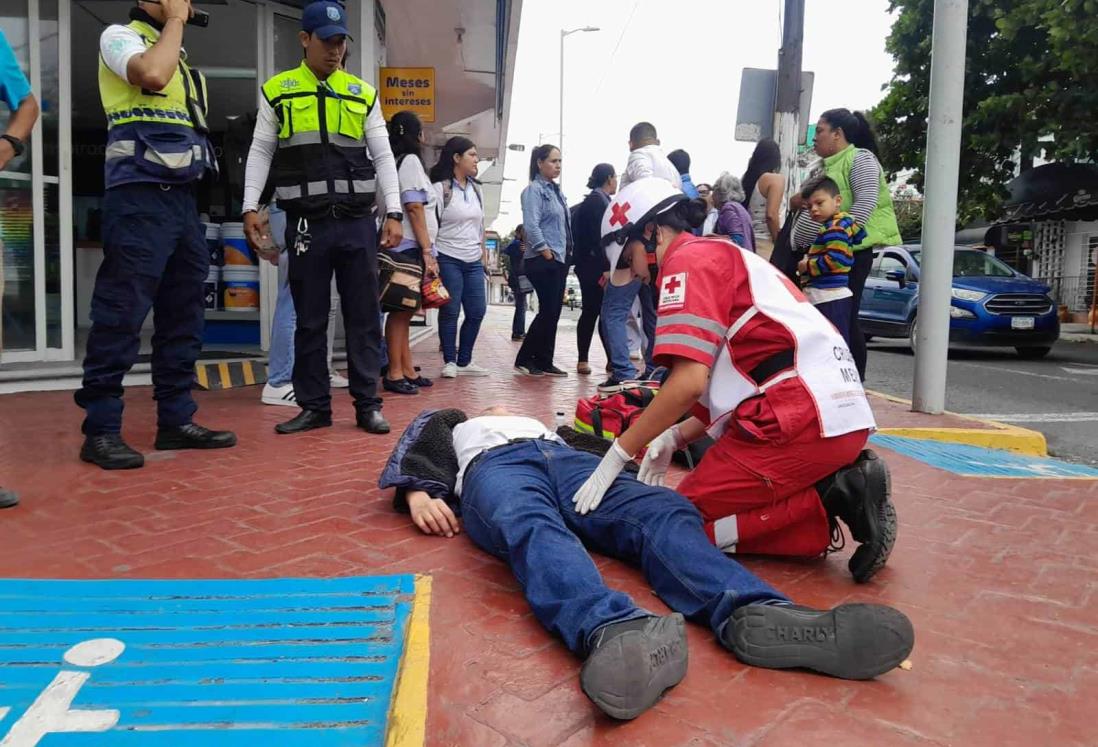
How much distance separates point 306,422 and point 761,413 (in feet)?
10.1

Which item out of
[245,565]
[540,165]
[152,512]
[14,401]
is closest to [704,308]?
[245,565]

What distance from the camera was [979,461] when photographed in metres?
4.81

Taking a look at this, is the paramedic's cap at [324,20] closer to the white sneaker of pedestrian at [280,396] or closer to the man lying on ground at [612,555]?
the man lying on ground at [612,555]

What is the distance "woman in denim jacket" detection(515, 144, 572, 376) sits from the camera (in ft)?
25.9

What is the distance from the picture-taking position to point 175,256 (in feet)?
14.0

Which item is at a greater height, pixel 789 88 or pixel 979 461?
pixel 789 88

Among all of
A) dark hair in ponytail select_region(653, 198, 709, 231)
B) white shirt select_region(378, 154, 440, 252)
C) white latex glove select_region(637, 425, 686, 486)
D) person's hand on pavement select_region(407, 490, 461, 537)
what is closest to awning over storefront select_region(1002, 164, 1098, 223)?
white shirt select_region(378, 154, 440, 252)

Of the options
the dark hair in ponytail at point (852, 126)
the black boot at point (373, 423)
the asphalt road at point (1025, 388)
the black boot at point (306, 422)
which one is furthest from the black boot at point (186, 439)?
the asphalt road at point (1025, 388)

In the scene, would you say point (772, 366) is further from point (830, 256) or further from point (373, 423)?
point (373, 423)

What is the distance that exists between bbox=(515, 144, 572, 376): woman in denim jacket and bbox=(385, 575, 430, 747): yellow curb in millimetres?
A: 5747

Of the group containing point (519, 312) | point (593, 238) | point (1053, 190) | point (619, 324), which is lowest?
point (519, 312)

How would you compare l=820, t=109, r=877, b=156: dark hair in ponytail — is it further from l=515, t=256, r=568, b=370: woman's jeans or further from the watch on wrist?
the watch on wrist

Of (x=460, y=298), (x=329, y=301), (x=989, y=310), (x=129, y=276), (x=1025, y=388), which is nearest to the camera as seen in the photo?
(x=129, y=276)

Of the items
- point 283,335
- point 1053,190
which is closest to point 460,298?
point 283,335
